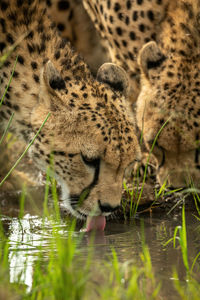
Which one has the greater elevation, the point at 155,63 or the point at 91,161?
the point at 155,63

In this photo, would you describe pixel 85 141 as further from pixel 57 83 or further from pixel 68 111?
pixel 57 83

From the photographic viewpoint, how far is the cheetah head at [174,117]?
5293 mm

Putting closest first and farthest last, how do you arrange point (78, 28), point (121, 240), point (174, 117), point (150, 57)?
1. point (121, 240)
2. point (174, 117)
3. point (150, 57)
4. point (78, 28)

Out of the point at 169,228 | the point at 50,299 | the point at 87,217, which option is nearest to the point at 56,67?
the point at 87,217

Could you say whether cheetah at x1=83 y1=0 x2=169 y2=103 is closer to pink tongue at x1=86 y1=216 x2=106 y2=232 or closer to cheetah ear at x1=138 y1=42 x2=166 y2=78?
cheetah ear at x1=138 y1=42 x2=166 y2=78

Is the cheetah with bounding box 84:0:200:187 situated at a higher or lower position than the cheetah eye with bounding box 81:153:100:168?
higher

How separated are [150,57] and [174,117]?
2.16ft

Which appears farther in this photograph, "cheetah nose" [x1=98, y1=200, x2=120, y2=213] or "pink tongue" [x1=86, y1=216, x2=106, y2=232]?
"pink tongue" [x1=86, y1=216, x2=106, y2=232]

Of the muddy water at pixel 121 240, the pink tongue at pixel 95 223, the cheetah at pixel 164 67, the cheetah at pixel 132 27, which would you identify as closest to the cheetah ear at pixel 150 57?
the cheetah at pixel 164 67

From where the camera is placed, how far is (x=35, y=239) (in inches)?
172

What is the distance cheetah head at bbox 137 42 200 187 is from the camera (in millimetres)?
5293

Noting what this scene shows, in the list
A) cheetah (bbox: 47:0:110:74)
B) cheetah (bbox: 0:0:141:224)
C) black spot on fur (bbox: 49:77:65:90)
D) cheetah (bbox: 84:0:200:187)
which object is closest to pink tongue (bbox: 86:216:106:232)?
cheetah (bbox: 0:0:141:224)

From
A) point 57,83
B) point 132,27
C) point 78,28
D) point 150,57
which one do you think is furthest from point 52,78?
point 78,28

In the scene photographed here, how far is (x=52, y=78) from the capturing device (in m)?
4.47
